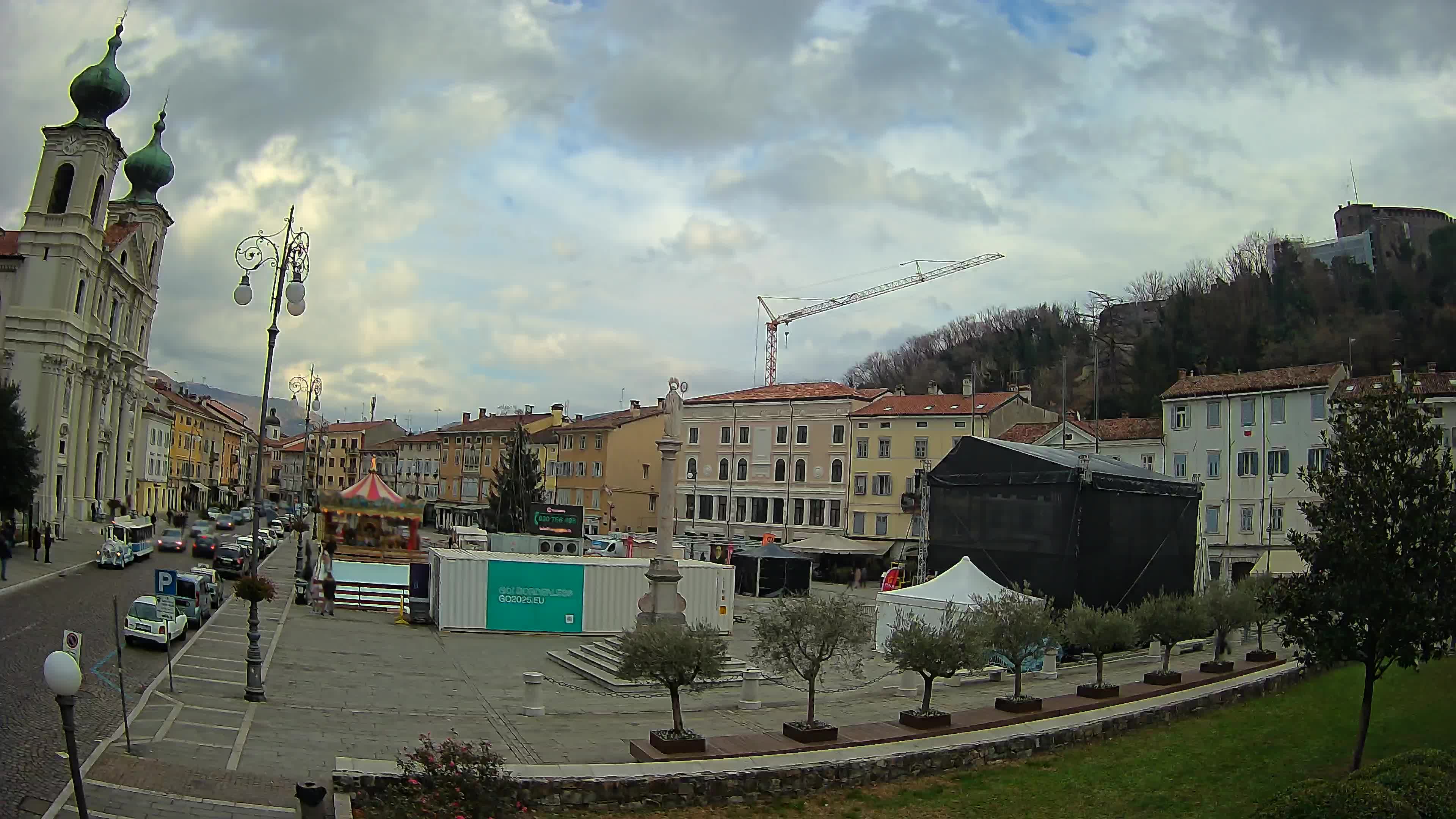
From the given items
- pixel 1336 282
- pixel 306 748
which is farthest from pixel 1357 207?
pixel 306 748

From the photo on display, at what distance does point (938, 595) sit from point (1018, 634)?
7370mm

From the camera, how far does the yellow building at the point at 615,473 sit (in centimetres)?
7156

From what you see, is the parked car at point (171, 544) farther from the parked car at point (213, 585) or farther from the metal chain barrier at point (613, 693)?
the metal chain barrier at point (613, 693)

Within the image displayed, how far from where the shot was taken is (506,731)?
56.0 feet

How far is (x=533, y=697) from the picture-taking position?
18.7 metres

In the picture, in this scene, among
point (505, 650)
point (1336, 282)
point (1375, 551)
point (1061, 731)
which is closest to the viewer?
point (1375, 551)

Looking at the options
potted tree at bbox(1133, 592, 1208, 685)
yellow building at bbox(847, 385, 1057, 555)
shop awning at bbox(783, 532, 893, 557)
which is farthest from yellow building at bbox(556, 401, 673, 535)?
potted tree at bbox(1133, 592, 1208, 685)

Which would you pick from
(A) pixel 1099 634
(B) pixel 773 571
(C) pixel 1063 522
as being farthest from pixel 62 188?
(A) pixel 1099 634

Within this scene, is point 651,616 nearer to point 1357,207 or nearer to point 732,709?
→ point 732,709

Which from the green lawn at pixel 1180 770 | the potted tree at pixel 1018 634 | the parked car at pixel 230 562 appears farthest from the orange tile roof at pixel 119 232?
the green lawn at pixel 1180 770

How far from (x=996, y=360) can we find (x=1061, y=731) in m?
92.1

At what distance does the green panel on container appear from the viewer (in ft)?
99.7

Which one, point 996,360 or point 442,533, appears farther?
point 996,360

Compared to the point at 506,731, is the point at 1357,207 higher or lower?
higher
